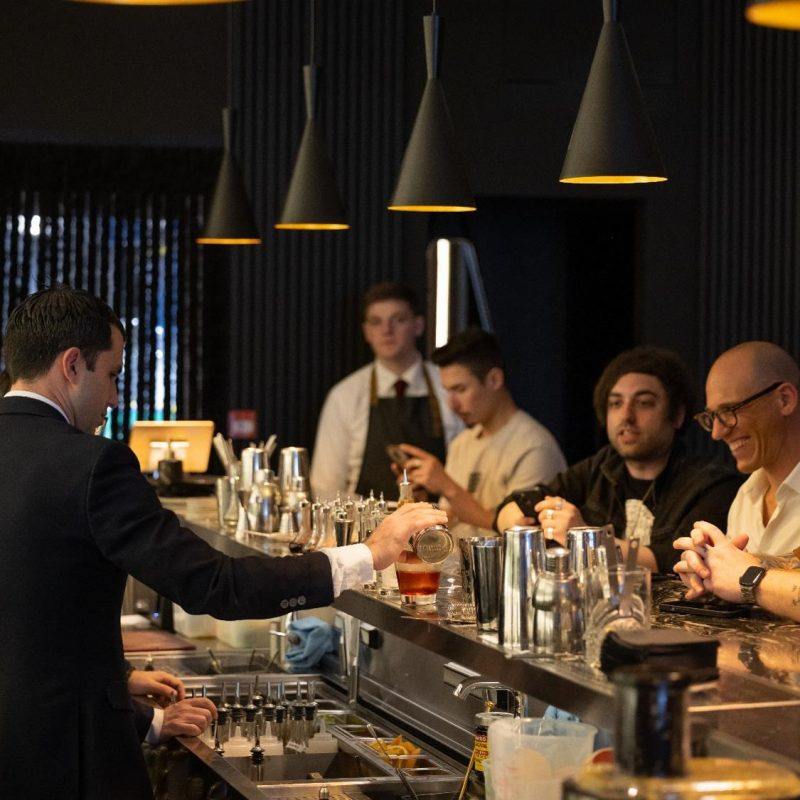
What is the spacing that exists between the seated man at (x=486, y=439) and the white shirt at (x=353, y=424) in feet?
3.67

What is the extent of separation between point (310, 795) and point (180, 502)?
9.77ft

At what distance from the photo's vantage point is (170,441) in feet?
21.1

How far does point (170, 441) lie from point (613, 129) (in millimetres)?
3545

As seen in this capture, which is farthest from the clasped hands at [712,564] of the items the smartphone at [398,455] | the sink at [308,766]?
the smartphone at [398,455]

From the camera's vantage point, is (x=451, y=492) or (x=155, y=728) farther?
(x=451, y=492)

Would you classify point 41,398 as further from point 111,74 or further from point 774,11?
point 111,74

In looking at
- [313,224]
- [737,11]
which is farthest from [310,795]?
[737,11]

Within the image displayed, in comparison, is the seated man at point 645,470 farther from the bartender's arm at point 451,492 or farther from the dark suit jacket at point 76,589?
the dark suit jacket at point 76,589

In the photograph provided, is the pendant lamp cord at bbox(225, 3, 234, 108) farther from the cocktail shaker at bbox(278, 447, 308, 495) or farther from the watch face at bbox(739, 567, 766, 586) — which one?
the watch face at bbox(739, 567, 766, 586)

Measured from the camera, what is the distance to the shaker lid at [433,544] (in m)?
2.97

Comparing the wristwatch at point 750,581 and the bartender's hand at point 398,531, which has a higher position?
the bartender's hand at point 398,531

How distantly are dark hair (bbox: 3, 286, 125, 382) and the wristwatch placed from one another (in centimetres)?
132

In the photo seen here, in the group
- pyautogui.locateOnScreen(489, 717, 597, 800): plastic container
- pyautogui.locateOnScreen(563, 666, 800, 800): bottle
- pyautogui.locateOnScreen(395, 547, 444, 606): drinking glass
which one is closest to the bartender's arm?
pyautogui.locateOnScreen(395, 547, 444, 606): drinking glass

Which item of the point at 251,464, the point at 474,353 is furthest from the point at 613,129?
the point at 474,353
